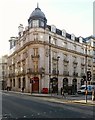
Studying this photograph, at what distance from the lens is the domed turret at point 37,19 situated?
179 ft

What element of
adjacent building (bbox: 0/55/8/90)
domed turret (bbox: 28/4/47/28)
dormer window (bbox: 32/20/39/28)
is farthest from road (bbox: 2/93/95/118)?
adjacent building (bbox: 0/55/8/90)

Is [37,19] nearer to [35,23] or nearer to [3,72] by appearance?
[35,23]

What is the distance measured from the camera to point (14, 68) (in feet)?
234

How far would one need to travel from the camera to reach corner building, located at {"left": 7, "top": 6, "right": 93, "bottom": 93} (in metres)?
53.6

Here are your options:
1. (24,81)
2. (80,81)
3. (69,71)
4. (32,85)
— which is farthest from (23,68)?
(80,81)

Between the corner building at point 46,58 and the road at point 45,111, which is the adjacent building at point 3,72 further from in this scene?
the road at point 45,111

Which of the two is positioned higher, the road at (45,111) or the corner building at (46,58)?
the corner building at (46,58)

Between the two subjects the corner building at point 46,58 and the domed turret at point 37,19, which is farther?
the domed turret at point 37,19

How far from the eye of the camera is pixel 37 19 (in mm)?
54812

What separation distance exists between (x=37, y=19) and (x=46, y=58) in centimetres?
860

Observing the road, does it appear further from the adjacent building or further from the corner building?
the adjacent building

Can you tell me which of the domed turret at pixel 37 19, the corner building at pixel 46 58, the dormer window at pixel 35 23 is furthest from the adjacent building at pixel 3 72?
the dormer window at pixel 35 23

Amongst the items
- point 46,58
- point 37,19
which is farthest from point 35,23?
point 46,58

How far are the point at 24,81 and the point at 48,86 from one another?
22.6 ft
